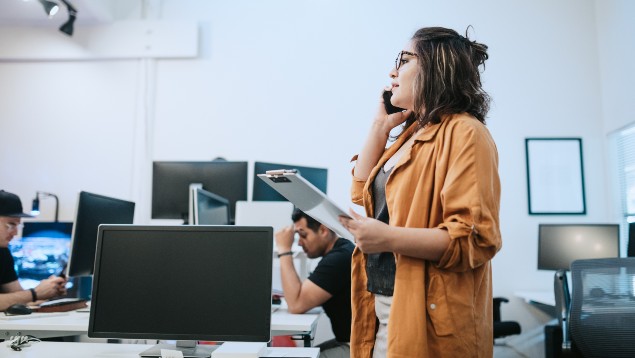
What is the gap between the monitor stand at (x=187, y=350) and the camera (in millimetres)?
1440

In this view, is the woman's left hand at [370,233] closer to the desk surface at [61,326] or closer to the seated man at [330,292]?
the desk surface at [61,326]

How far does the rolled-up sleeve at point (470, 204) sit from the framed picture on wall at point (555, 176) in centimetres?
316

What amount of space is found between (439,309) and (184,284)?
72 cm

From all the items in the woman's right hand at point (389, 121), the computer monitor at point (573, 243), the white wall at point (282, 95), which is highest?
the white wall at point (282, 95)

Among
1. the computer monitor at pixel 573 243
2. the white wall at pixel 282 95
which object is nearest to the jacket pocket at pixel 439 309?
the computer monitor at pixel 573 243

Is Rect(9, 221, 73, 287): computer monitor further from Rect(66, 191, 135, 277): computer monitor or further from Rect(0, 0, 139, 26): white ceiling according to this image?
Rect(0, 0, 139, 26): white ceiling

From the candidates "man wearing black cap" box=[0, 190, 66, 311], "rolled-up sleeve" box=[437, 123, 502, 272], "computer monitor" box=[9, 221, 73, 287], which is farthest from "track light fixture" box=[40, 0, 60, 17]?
"rolled-up sleeve" box=[437, 123, 502, 272]

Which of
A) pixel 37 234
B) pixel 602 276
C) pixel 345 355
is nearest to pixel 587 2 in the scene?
pixel 602 276

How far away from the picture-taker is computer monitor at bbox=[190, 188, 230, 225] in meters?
2.23

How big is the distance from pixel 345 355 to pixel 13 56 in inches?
159

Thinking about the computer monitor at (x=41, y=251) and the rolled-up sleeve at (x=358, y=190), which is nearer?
the rolled-up sleeve at (x=358, y=190)

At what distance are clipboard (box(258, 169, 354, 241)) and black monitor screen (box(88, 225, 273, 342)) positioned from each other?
0.21 metres

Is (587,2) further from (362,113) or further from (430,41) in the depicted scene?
(430,41)

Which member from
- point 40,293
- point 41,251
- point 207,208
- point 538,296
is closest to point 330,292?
point 207,208
